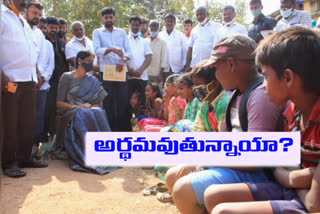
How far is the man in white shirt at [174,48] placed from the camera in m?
6.33

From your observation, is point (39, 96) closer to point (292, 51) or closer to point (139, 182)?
point (139, 182)

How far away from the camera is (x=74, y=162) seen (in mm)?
4074

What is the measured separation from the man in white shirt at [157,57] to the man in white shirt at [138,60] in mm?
272

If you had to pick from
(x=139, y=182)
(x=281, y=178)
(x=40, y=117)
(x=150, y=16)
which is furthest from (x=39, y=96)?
(x=150, y=16)

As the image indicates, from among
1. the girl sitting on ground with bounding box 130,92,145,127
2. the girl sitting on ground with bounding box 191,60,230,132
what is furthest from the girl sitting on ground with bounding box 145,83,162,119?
the girl sitting on ground with bounding box 191,60,230,132

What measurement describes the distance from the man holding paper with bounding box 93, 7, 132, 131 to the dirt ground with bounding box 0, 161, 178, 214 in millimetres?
1557

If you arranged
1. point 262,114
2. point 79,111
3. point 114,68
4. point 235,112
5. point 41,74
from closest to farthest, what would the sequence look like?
point 262,114 → point 235,112 → point 79,111 → point 41,74 → point 114,68

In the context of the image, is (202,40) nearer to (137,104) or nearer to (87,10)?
(137,104)

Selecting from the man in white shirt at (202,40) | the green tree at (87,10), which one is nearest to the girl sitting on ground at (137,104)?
the man in white shirt at (202,40)

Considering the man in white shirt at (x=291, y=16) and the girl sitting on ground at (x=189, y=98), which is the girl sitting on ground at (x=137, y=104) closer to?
the girl sitting on ground at (x=189, y=98)

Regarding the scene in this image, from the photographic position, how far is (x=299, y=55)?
1327mm

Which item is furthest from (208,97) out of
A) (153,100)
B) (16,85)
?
(153,100)

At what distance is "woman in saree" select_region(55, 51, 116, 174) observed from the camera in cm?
415

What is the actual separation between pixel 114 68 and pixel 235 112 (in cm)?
350
